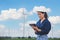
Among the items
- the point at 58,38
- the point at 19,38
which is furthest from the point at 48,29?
the point at 19,38

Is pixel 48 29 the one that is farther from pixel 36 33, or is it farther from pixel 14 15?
pixel 14 15

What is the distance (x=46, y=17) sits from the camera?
11.5 ft

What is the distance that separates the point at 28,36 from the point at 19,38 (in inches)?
5.9

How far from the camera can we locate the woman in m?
3.44

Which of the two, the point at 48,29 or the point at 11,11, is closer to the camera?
the point at 48,29

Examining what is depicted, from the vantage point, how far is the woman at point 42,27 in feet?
11.3

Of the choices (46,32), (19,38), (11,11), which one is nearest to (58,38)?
(46,32)

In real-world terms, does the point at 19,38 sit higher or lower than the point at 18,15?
lower

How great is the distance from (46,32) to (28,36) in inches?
14.6

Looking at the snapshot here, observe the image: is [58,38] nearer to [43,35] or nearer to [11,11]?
[43,35]

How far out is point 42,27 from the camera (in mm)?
3436

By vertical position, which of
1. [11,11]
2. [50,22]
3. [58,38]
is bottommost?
[58,38]

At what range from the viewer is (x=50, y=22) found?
353 cm

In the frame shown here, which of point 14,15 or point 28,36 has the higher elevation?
point 14,15
